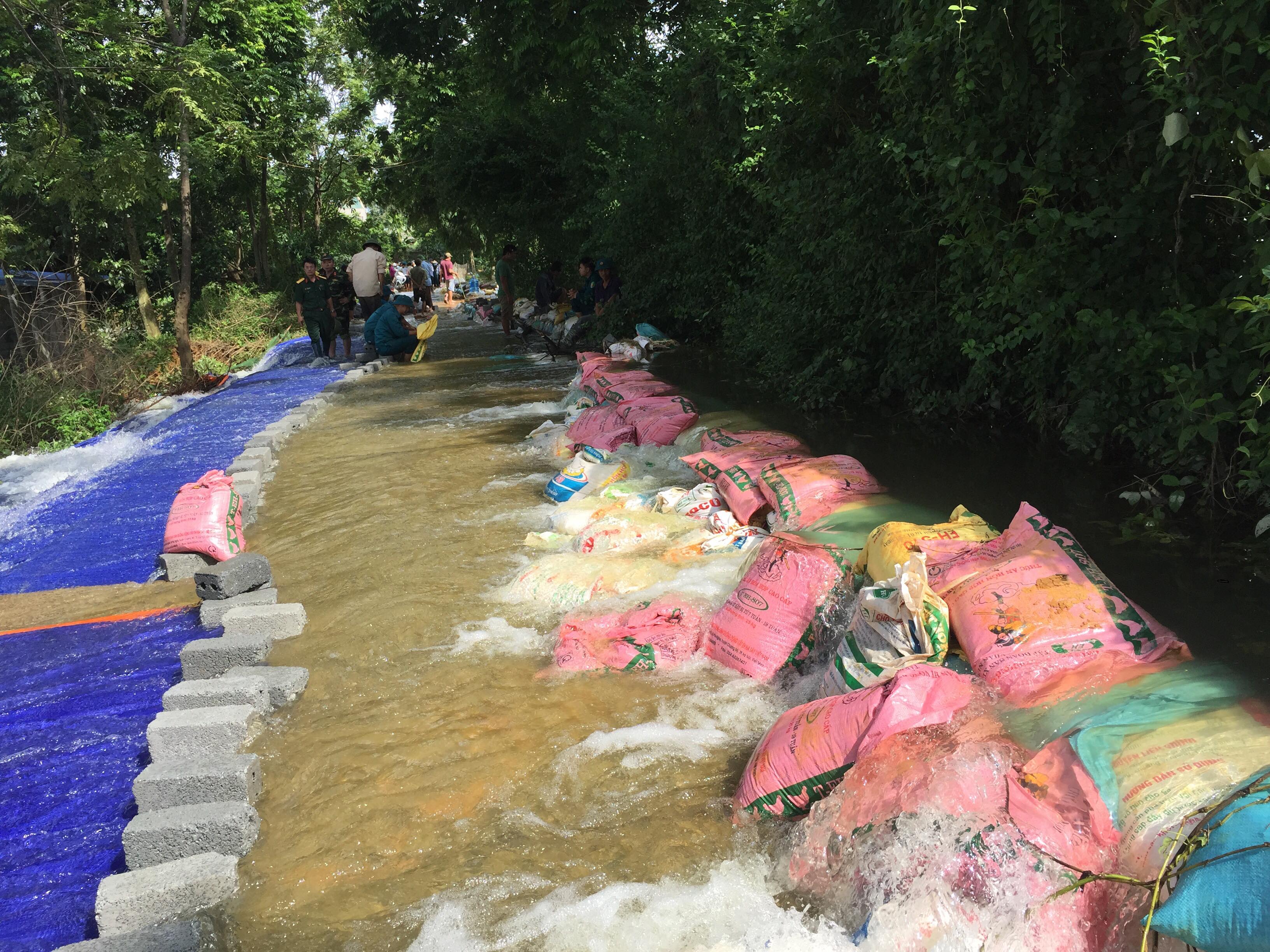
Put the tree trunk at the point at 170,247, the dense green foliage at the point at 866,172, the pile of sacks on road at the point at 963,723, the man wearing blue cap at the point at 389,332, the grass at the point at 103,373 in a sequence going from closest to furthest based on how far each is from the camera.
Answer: the pile of sacks on road at the point at 963,723, the dense green foliage at the point at 866,172, the grass at the point at 103,373, the man wearing blue cap at the point at 389,332, the tree trunk at the point at 170,247

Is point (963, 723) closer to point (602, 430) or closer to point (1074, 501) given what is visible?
point (1074, 501)

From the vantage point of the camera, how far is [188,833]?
7.32ft

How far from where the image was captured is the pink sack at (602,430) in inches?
227

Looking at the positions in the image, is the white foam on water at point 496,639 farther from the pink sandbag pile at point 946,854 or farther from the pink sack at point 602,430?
the pink sack at point 602,430

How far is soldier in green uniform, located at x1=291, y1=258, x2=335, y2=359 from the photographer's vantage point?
11.1 m

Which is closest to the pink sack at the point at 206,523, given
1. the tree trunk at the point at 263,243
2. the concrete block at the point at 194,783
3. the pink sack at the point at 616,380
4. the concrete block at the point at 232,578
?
the concrete block at the point at 232,578

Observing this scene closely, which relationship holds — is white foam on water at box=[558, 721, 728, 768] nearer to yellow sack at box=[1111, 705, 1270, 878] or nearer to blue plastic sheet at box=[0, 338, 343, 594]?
yellow sack at box=[1111, 705, 1270, 878]

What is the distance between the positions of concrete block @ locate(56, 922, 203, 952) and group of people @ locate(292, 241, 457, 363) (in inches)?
396

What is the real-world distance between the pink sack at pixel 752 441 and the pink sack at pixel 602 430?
32.4 inches

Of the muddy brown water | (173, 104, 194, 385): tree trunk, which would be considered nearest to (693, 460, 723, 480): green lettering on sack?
the muddy brown water

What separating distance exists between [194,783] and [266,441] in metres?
4.82

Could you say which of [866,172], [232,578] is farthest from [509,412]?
[232,578]

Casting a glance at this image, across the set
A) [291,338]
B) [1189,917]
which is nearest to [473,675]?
[1189,917]

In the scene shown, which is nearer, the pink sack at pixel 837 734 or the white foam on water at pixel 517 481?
the pink sack at pixel 837 734
